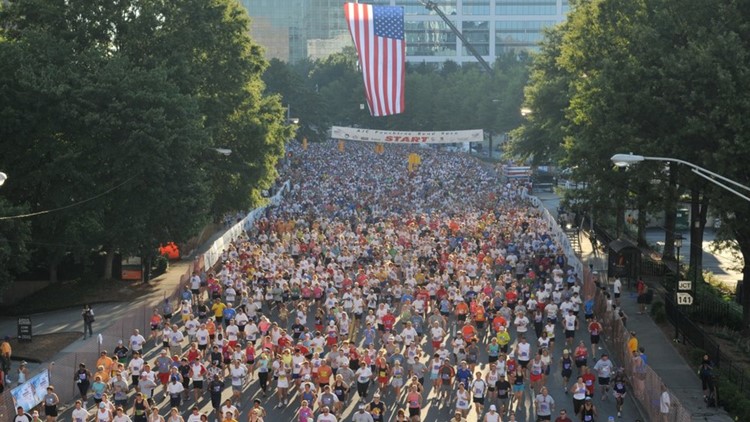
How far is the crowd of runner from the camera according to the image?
23.4 meters

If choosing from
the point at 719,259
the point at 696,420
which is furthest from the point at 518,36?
the point at 696,420

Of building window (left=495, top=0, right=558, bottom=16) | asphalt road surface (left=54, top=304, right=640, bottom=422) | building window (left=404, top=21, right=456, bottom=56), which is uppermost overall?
building window (left=495, top=0, right=558, bottom=16)

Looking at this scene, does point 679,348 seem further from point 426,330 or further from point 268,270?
point 268,270

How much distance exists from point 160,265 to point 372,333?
21017mm

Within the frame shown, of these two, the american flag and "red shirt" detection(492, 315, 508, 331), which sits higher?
the american flag

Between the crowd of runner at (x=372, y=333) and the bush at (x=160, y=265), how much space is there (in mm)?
3213

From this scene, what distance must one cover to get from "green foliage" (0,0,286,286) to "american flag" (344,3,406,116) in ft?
73.9

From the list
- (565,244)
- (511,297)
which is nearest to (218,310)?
(511,297)

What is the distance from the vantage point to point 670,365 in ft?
92.3

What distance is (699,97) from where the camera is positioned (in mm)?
31047

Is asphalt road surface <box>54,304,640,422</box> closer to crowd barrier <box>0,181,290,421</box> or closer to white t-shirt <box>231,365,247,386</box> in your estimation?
white t-shirt <box>231,365,247,386</box>

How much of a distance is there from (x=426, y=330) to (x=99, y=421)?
531 inches

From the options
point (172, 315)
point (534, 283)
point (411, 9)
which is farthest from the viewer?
point (411, 9)

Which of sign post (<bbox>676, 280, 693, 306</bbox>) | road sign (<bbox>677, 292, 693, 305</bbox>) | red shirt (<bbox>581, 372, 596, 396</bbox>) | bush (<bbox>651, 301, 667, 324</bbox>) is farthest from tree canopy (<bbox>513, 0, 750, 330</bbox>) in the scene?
red shirt (<bbox>581, 372, 596, 396</bbox>)
